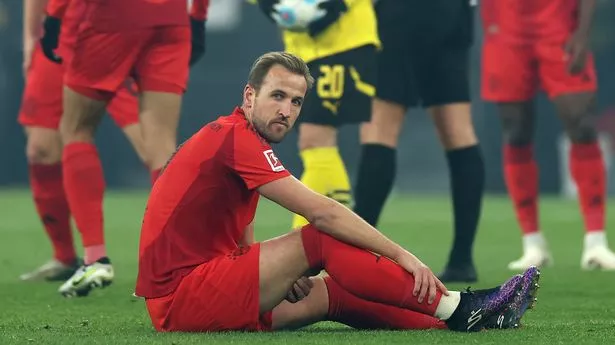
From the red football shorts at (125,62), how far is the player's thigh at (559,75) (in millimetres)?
2247

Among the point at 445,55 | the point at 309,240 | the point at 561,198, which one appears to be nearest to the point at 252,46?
the point at 561,198

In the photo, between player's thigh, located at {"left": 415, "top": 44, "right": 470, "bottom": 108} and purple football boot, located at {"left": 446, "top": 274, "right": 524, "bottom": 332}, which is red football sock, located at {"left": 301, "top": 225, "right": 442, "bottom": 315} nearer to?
purple football boot, located at {"left": 446, "top": 274, "right": 524, "bottom": 332}

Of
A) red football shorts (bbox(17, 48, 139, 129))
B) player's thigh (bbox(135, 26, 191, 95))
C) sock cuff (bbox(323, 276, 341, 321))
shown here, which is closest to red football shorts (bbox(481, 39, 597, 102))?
player's thigh (bbox(135, 26, 191, 95))

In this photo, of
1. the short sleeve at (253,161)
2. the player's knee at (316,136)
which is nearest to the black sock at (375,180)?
the player's knee at (316,136)

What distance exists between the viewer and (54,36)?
20.9ft

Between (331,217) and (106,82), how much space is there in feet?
7.23

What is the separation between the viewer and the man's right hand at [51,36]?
6344 mm

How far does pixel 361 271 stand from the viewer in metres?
4.32

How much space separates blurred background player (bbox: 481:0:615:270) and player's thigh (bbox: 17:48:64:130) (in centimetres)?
228

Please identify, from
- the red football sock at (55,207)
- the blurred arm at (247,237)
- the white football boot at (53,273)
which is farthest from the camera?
the red football sock at (55,207)

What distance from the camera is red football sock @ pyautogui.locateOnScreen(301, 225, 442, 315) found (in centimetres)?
432

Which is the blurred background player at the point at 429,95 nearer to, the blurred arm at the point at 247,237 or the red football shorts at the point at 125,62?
the red football shorts at the point at 125,62

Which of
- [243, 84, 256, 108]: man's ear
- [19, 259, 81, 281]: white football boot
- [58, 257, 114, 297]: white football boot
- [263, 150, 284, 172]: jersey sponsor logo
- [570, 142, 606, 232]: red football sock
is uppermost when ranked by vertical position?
[243, 84, 256, 108]: man's ear

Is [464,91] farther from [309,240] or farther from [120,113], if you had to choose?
[309,240]
